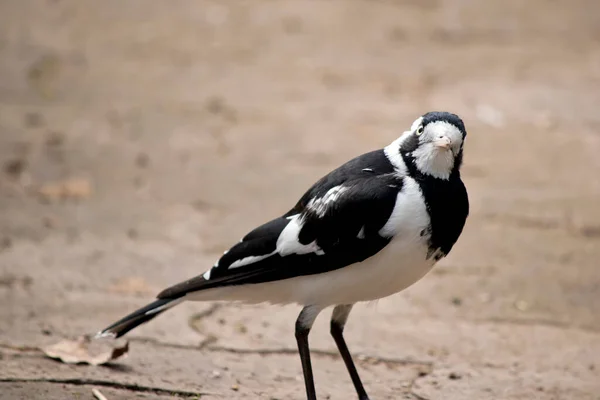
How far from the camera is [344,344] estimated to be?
4.20 meters

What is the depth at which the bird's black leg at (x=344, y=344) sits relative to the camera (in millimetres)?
4125

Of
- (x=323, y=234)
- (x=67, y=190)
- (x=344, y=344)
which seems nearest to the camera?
Result: (x=323, y=234)

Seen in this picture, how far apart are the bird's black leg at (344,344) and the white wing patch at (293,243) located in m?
0.42

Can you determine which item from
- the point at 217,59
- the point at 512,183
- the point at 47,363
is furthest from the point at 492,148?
the point at 47,363

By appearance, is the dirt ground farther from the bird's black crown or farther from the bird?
the bird's black crown

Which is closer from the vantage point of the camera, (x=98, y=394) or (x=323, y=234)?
(x=323, y=234)

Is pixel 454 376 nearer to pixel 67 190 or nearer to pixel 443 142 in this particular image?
pixel 443 142

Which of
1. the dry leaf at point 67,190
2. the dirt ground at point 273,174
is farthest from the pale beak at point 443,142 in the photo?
the dry leaf at point 67,190

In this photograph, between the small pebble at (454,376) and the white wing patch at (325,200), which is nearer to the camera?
the white wing patch at (325,200)

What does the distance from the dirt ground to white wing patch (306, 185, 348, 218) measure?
2.66 ft

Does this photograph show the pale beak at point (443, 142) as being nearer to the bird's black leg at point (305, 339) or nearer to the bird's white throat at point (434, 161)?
the bird's white throat at point (434, 161)

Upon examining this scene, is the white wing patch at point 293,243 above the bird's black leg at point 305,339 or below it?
above

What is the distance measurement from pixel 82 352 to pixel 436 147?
5.87 feet

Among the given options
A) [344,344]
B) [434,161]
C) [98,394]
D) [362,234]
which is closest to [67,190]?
[98,394]
